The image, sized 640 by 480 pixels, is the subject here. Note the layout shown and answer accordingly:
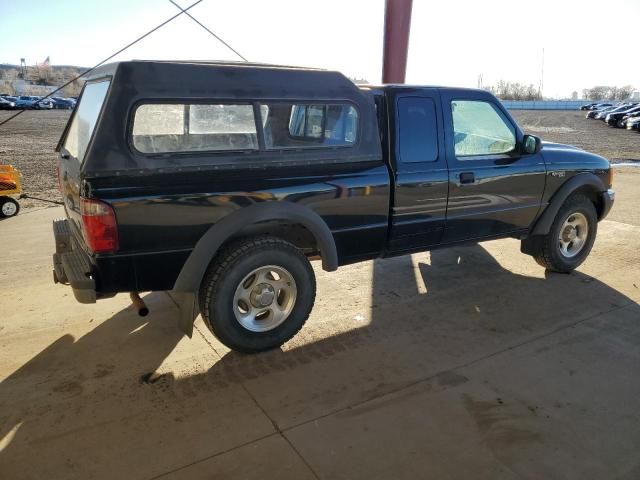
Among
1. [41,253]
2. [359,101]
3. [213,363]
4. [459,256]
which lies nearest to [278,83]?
[359,101]

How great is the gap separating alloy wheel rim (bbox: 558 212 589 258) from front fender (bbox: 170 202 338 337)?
9.99ft

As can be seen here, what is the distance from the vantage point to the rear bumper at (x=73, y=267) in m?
3.00

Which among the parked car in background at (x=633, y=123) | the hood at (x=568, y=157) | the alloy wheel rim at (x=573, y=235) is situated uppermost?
the parked car in background at (x=633, y=123)

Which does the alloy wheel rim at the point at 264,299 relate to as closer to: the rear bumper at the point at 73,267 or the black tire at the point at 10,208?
the rear bumper at the point at 73,267

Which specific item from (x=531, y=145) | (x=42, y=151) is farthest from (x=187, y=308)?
(x=42, y=151)

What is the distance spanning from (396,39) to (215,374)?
563cm

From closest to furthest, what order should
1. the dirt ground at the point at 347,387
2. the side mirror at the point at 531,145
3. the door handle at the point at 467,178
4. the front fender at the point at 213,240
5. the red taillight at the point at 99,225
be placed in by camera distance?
the dirt ground at the point at 347,387 < the red taillight at the point at 99,225 < the front fender at the point at 213,240 < the door handle at the point at 467,178 < the side mirror at the point at 531,145

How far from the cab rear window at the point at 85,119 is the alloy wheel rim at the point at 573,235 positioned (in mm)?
4337

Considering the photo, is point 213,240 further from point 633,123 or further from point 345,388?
point 633,123

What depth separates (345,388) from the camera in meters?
3.05

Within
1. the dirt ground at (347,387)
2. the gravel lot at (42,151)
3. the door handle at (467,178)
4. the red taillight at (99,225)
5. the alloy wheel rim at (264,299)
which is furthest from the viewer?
the gravel lot at (42,151)

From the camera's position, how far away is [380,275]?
4957mm

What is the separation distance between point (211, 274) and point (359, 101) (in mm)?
1663

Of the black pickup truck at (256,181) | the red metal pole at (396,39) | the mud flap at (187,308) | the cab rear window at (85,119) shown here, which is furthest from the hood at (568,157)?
the cab rear window at (85,119)
